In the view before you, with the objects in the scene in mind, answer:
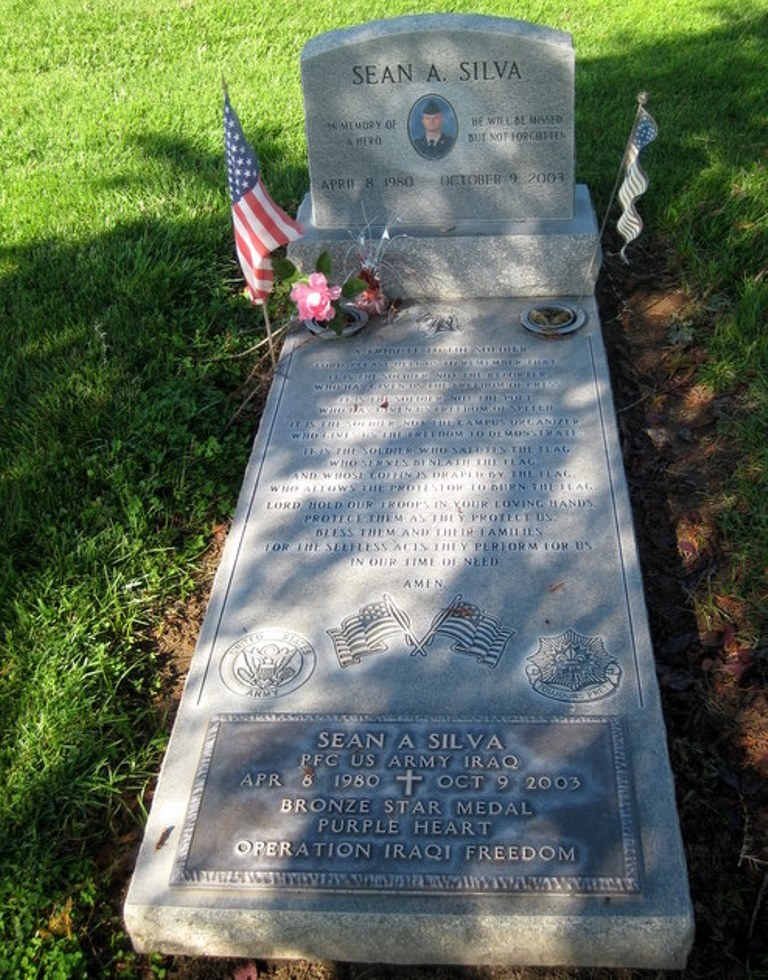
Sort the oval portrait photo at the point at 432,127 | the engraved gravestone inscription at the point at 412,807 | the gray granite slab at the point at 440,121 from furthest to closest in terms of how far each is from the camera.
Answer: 1. the oval portrait photo at the point at 432,127
2. the gray granite slab at the point at 440,121
3. the engraved gravestone inscription at the point at 412,807

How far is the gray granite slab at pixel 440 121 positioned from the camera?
442 cm

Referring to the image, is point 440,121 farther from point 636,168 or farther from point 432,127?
A: point 636,168

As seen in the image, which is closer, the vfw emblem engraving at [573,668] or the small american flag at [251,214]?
the vfw emblem engraving at [573,668]

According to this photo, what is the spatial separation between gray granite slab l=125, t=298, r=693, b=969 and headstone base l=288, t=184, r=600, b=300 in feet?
2.43

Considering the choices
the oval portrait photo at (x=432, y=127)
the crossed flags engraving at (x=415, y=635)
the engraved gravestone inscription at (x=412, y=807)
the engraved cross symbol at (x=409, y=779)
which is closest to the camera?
the engraved gravestone inscription at (x=412, y=807)

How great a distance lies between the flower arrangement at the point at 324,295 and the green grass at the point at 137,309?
1.62ft

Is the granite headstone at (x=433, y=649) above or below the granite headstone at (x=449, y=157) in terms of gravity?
below

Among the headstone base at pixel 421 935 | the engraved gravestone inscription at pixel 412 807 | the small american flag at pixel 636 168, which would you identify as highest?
the small american flag at pixel 636 168

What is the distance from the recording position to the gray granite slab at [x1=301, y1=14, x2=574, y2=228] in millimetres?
4422

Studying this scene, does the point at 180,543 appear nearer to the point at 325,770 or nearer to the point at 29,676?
the point at 29,676

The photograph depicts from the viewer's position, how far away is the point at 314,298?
4477mm

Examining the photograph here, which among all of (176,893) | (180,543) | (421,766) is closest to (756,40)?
(180,543)

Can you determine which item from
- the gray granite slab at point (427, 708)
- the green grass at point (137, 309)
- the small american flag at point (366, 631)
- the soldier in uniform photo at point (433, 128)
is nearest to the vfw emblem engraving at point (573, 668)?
the gray granite slab at point (427, 708)

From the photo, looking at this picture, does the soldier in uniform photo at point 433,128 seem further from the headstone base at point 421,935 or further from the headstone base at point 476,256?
the headstone base at point 421,935
